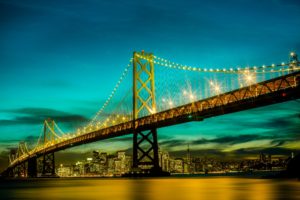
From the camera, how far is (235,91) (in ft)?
150

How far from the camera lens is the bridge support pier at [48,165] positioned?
102 metres

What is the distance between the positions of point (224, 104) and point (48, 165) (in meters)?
65.4

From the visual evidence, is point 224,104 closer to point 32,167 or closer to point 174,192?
point 174,192

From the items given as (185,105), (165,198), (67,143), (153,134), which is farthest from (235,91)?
(67,143)

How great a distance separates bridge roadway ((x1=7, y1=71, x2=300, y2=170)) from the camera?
4066 centimetres

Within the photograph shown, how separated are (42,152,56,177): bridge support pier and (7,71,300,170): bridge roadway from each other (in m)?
37.2

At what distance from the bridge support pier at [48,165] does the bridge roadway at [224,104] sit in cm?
3721

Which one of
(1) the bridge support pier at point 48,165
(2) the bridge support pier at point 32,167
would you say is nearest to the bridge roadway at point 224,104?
(1) the bridge support pier at point 48,165

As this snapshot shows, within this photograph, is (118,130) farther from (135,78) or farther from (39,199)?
(39,199)

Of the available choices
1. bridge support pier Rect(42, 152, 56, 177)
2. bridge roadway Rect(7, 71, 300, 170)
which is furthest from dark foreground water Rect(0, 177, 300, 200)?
bridge support pier Rect(42, 152, 56, 177)

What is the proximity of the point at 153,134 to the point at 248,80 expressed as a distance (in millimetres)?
16519

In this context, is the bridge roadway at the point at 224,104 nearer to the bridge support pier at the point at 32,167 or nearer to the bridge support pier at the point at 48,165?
the bridge support pier at the point at 48,165

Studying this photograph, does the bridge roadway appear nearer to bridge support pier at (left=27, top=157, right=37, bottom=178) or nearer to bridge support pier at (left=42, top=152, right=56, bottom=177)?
bridge support pier at (left=42, top=152, right=56, bottom=177)

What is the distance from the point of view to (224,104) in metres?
46.8
